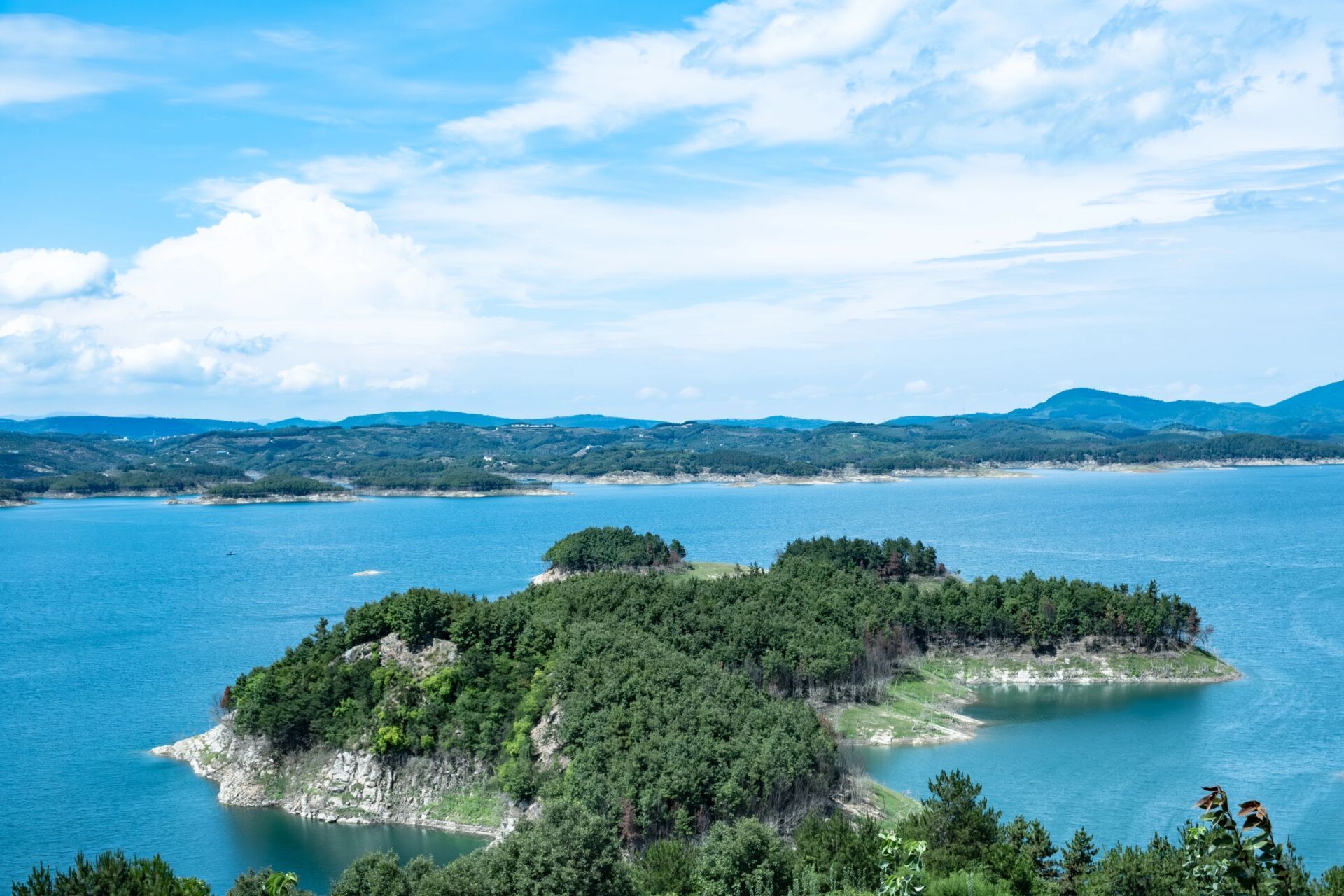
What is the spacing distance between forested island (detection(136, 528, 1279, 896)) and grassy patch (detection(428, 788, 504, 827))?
0.37 ft

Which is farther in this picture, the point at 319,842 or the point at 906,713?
the point at 906,713

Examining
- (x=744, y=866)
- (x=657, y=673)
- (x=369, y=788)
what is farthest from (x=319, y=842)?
(x=744, y=866)

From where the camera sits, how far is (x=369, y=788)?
50.0 m

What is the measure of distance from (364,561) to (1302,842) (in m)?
123

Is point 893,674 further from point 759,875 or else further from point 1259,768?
point 759,875

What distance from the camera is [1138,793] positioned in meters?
52.3

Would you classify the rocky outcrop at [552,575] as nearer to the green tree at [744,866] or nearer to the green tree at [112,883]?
the green tree at [744,866]

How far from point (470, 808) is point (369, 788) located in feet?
18.3

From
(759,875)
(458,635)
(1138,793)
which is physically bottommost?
(1138,793)

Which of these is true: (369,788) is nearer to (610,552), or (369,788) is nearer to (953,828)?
(953,828)

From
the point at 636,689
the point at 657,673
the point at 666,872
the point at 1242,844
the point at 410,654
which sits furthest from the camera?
the point at 410,654

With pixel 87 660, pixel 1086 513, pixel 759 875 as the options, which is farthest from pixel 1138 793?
pixel 1086 513

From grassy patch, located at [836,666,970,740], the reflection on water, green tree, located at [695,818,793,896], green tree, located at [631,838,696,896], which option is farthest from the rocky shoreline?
green tree, located at [695,818,793,896]

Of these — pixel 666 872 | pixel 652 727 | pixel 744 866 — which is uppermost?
pixel 652 727
